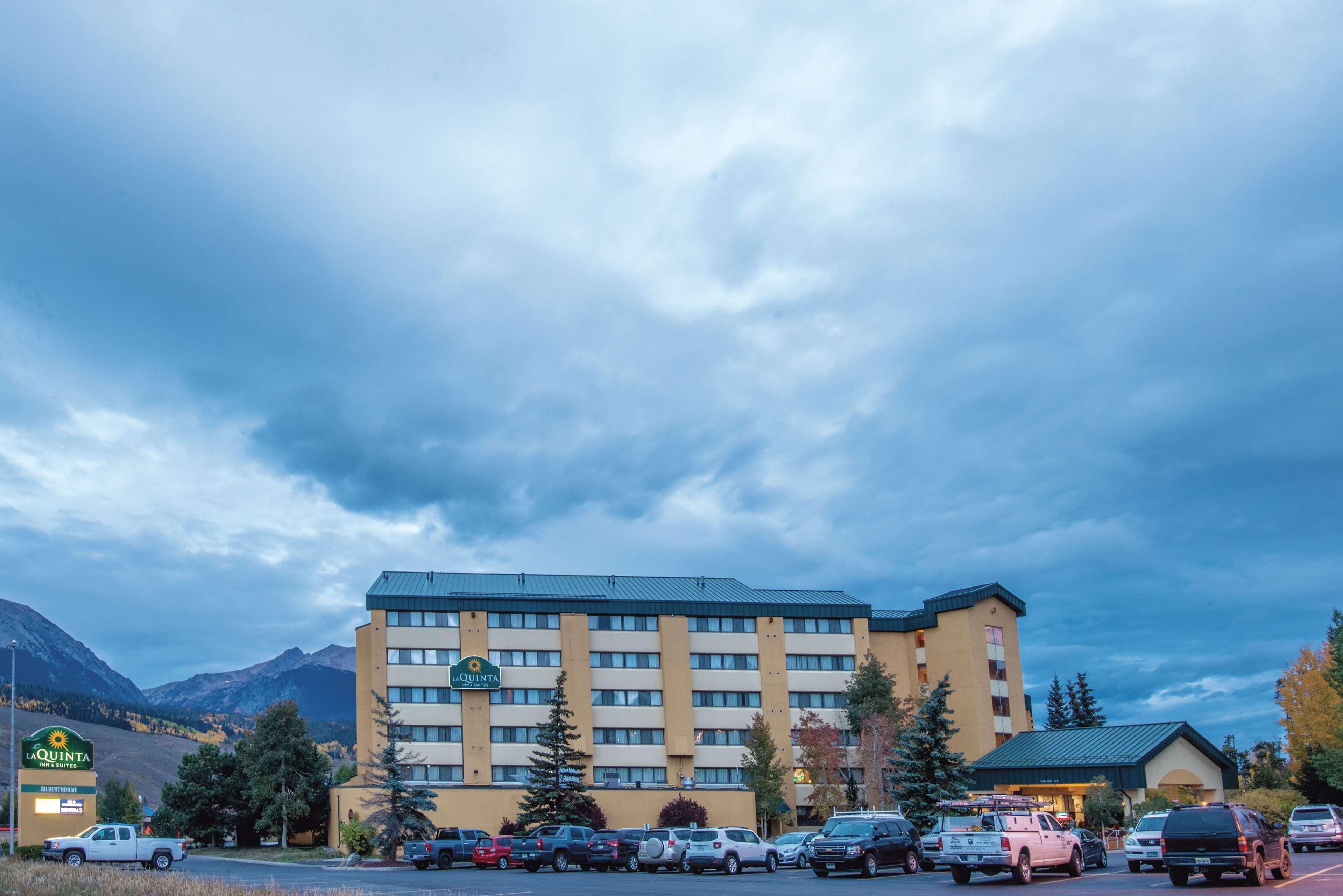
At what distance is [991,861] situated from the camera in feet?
91.2

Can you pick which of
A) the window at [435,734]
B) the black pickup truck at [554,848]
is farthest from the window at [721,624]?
the black pickup truck at [554,848]

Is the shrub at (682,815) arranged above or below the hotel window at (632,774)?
below

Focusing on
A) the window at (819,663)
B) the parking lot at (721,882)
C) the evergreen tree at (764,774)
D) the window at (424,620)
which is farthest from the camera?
the window at (819,663)

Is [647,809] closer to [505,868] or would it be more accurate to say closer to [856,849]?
[505,868]

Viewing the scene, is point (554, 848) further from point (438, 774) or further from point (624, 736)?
point (624, 736)

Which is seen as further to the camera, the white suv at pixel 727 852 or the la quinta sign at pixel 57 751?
the la quinta sign at pixel 57 751

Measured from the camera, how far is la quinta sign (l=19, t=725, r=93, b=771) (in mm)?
52375

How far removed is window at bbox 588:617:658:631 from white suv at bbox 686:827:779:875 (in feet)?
108

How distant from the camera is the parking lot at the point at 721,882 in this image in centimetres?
2608

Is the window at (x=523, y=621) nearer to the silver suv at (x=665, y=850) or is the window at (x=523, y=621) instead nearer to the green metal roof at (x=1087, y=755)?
the green metal roof at (x=1087, y=755)

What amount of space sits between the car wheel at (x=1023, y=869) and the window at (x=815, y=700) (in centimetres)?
4742

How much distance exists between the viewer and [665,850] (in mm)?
41719

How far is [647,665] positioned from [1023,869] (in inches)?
1885

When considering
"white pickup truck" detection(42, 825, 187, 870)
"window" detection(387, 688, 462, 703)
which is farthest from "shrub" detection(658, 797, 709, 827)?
"white pickup truck" detection(42, 825, 187, 870)
